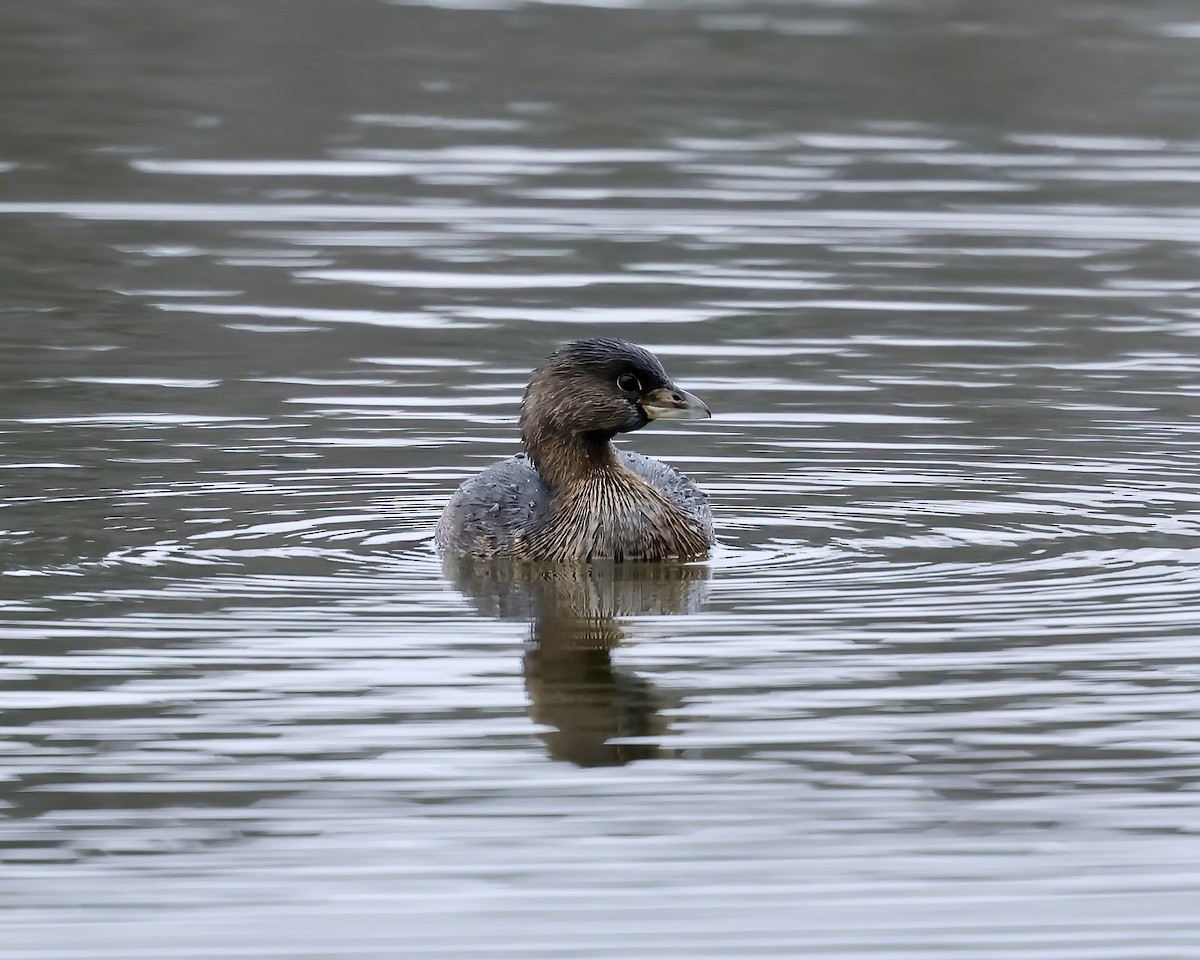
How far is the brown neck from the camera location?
12.5 meters

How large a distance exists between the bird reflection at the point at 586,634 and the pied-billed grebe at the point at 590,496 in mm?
105

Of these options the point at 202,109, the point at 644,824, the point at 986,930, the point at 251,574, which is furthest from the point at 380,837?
the point at 202,109

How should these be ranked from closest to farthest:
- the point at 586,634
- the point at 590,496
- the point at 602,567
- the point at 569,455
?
the point at 586,634
the point at 602,567
the point at 590,496
the point at 569,455

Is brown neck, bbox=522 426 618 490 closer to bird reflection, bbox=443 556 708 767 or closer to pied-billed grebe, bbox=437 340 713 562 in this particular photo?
pied-billed grebe, bbox=437 340 713 562

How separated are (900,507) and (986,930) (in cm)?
556

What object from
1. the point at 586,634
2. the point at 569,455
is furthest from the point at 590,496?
the point at 586,634

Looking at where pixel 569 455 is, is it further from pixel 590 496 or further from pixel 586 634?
pixel 586 634

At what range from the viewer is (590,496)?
485 inches

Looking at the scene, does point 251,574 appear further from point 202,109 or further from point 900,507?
point 202,109

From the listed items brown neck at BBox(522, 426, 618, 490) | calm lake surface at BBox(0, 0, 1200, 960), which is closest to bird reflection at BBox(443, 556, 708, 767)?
calm lake surface at BBox(0, 0, 1200, 960)

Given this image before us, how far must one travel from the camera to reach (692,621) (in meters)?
10.8

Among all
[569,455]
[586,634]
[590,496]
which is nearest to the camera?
[586,634]

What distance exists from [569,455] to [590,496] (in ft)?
0.97

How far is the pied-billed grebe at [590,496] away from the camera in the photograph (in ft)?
40.0
